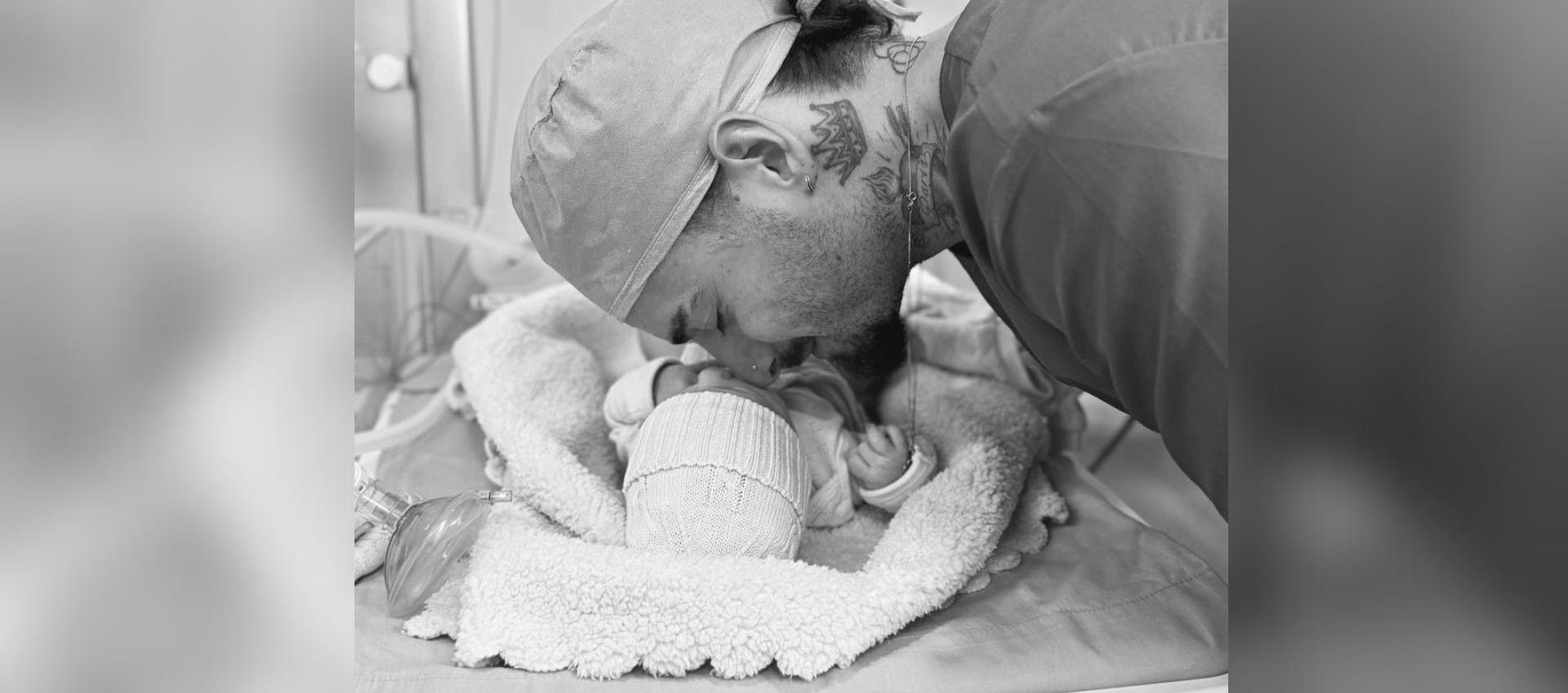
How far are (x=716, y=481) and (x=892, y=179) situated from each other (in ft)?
0.81

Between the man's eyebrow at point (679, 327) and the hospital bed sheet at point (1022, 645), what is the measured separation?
8.7 inches

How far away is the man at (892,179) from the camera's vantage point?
1.88 ft

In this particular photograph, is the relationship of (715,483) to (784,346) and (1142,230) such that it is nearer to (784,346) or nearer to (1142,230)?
(784,346)

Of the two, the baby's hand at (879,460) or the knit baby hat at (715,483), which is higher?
the knit baby hat at (715,483)

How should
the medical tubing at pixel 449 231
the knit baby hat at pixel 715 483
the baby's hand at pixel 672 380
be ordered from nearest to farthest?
the knit baby hat at pixel 715 483 → the baby's hand at pixel 672 380 → the medical tubing at pixel 449 231

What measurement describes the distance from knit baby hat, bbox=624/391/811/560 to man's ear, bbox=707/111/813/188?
0.56 feet

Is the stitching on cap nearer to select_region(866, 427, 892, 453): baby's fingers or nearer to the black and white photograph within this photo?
the black and white photograph

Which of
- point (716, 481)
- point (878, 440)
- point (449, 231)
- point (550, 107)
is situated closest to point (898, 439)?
point (878, 440)

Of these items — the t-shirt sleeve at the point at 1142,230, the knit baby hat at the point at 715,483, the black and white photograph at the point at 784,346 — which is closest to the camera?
the black and white photograph at the point at 784,346

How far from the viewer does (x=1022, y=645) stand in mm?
712

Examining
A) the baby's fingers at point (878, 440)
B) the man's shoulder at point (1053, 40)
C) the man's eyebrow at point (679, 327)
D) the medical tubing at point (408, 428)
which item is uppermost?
the man's shoulder at point (1053, 40)

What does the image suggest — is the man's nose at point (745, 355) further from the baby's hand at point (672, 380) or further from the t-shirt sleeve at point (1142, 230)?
the t-shirt sleeve at point (1142, 230)

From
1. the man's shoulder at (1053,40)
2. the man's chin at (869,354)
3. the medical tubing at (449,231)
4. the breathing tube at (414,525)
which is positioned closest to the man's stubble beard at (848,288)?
the man's chin at (869,354)
